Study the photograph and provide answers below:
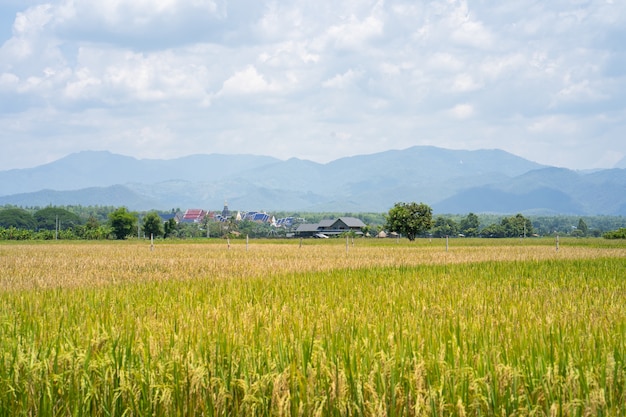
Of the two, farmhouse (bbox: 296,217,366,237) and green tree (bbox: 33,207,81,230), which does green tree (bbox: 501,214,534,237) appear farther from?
green tree (bbox: 33,207,81,230)

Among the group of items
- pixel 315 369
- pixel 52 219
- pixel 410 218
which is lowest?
pixel 315 369

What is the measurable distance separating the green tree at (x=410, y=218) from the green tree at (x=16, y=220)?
123722 millimetres

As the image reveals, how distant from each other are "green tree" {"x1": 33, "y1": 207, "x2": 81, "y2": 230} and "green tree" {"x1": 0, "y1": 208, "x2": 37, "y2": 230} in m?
2.08

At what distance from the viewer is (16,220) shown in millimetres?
164125

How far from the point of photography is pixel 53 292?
1188 centimetres

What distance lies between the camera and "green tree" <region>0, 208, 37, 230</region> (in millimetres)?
163875

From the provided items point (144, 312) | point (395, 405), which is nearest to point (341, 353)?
point (395, 405)

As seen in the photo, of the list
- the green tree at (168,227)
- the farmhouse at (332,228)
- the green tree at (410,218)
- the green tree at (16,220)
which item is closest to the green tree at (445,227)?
the farmhouse at (332,228)

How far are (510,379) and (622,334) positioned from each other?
2563 mm

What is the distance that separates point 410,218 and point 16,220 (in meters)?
129

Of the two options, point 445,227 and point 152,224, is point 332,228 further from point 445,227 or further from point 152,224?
point 152,224

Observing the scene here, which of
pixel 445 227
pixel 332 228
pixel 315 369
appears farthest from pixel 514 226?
pixel 315 369

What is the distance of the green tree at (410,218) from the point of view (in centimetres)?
7844

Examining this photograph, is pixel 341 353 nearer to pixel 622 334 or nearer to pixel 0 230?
pixel 622 334
